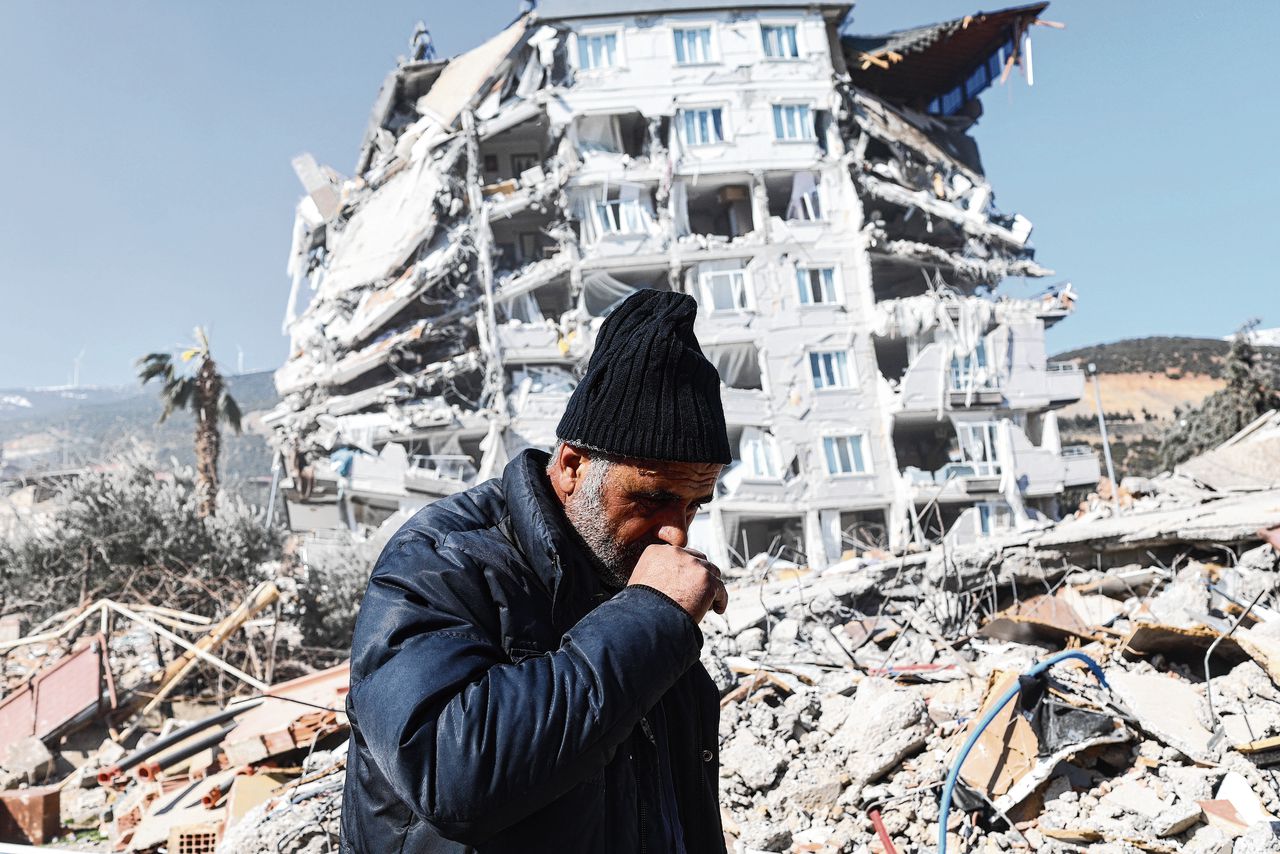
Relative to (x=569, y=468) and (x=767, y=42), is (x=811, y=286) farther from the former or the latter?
(x=569, y=468)

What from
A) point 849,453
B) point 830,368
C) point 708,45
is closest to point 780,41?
point 708,45

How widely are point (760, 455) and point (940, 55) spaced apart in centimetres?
2099

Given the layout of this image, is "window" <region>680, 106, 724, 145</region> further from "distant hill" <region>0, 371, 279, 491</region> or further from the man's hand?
"distant hill" <region>0, 371, 279, 491</region>

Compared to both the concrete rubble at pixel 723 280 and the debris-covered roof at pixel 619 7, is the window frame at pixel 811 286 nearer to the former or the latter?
the concrete rubble at pixel 723 280

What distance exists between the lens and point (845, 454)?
104 ft

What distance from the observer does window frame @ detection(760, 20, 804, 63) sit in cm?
→ 3422

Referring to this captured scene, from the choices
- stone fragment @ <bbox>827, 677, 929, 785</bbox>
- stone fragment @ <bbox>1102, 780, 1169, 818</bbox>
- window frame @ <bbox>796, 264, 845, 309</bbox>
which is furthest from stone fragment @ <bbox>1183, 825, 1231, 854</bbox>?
window frame @ <bbox>796, 264, 845, 309</bbox>

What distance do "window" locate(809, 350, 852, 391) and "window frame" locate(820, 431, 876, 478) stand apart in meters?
2.00

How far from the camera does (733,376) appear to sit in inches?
1302

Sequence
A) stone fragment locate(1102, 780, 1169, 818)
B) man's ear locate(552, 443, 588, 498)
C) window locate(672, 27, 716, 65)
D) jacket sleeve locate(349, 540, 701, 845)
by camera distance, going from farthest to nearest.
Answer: window locate(672, 27, 716, 65), stone fragment locate(1102, 780, 1169, 818), man's ear locate(552, 443, 588, 498), jacket sleeve locate(349, 540, 701, 845)

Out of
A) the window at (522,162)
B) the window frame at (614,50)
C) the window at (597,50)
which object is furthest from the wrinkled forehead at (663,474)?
the window at (522,162)

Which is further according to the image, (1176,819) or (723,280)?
(723,280)

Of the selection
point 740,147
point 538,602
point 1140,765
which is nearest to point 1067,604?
point 1140,765

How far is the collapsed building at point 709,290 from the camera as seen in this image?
101 ft
